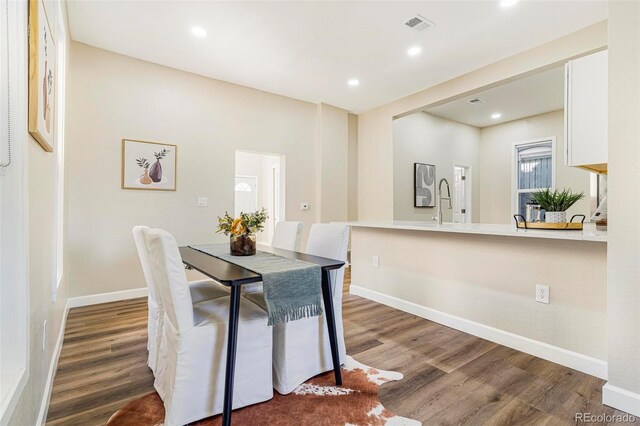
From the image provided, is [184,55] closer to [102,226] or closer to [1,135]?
[102,226]

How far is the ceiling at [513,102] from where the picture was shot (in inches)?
175

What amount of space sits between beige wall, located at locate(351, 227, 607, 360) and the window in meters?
4.10

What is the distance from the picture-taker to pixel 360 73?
406 centimetres

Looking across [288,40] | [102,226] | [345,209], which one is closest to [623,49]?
[288,40]

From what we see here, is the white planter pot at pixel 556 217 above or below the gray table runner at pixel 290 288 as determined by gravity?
above

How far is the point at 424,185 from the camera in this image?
19.0ft

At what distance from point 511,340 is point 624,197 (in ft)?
4.31

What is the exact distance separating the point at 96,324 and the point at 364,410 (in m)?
2.55

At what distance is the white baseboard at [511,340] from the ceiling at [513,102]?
3.36m

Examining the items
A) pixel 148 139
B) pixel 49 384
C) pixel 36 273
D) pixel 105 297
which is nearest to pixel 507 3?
pixel 36 273

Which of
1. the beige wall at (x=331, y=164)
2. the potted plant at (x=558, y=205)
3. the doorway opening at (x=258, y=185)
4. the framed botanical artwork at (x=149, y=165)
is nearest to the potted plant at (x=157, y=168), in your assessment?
the framed botanical artwork at (x=149, y=165)

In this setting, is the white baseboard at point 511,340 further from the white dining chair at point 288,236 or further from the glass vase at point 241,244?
the glass vase at point 241,244

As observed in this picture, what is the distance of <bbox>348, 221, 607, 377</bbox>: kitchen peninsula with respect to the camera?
6.82 feet

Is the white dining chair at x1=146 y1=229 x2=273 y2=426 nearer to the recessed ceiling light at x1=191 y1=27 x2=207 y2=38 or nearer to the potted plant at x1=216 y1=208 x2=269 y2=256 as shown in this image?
the potted plant at x1=216 y1=208 x2=269 y2=256
